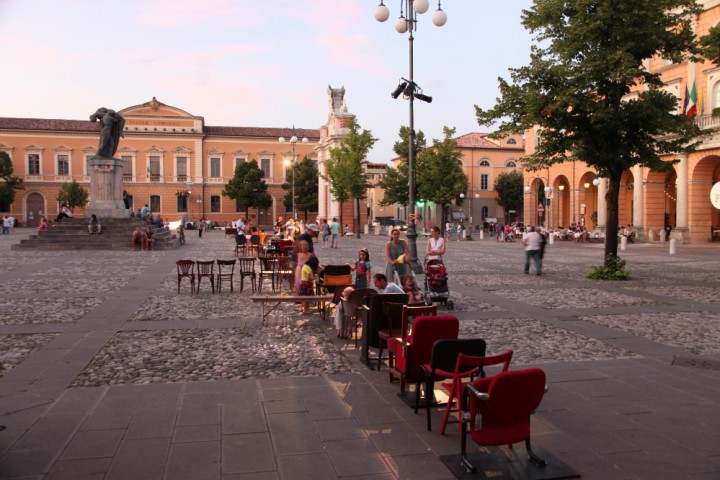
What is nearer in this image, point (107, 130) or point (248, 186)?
point (107, 130)

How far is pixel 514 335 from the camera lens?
→ 9.00 metres

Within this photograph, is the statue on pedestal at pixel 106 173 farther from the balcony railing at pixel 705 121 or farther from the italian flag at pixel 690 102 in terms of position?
the balcony railing at pixel 705 121

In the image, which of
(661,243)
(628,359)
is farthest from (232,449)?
(661,243)

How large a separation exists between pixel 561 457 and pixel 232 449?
2500 mm

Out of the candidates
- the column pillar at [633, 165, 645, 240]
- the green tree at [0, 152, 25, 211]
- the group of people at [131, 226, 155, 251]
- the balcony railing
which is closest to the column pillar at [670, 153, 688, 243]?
the balcony railing

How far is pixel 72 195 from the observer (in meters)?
65.6

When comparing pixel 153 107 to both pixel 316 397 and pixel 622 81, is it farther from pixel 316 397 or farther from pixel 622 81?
pixel 316 397

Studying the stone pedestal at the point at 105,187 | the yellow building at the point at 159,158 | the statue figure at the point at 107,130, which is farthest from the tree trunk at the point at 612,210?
the yellow building at the point at 159,158

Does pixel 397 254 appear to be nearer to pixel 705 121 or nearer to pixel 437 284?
pixel 437 284

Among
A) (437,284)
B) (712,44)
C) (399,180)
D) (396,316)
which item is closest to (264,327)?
(396,316)

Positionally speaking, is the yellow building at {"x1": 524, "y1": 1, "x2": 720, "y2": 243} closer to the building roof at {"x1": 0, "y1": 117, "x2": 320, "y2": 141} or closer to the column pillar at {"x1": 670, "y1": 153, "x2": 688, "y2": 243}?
the column pillar at {"x1": 670, "y1": 153, "x2": 688, "y2": 243}

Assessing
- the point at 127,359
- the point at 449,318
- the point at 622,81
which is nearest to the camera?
the point at 449,318

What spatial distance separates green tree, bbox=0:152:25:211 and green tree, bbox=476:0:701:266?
62.2 m

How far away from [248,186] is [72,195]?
1920 centimetres
